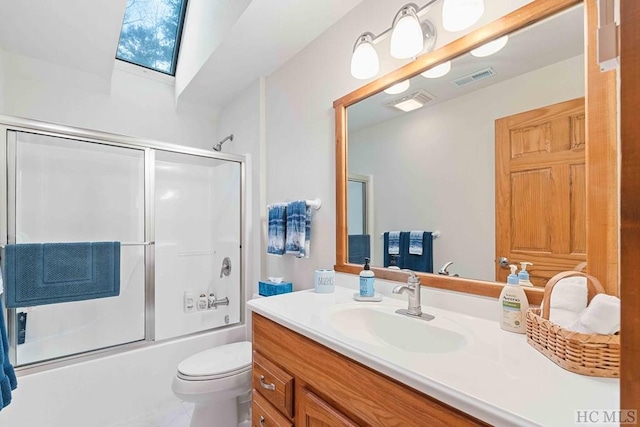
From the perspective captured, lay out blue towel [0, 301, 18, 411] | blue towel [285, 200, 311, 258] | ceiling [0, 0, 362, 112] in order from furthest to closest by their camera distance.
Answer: blue towel [285, 200, 311, 258] → ceiling [0, 0, 362, 112] → blue towel [0, 301, 18, 411]

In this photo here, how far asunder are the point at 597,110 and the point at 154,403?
2.57m

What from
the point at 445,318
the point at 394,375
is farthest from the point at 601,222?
the point at 394,375

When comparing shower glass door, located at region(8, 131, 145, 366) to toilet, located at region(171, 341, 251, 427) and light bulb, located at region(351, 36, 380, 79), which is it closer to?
toilet, located at region(171, 341, 251, 427)

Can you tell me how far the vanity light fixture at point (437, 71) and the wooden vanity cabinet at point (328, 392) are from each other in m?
1.13

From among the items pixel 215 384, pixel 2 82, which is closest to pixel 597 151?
pixel 215 384

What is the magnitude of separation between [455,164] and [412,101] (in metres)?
0.35

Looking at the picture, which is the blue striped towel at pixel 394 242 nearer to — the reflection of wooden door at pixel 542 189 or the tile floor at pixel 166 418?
the reflection of wooden door at pixel 542 189

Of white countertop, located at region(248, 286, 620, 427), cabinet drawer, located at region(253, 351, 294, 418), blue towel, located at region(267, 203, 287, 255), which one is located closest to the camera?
white countertop, located at region(248, 286, 620, 427)

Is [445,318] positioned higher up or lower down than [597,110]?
lower down

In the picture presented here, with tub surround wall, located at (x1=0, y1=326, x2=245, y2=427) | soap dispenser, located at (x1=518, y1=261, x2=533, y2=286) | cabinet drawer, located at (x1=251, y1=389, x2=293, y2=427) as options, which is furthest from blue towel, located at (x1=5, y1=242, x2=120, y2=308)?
soap dispenser, located at (x1=518, y1=261, x2=533, y2=286)

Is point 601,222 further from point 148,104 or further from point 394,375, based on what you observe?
point 148,104

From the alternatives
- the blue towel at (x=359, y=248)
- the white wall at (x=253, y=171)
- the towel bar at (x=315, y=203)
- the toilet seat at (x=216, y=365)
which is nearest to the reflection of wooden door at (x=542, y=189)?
the blue towel at (x=359, y=248)

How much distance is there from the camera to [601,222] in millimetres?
815

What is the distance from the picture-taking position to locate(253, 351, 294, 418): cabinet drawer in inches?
40.7
